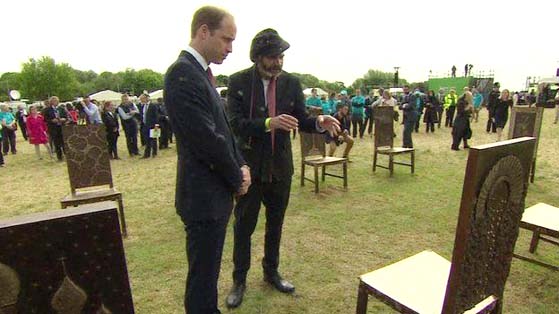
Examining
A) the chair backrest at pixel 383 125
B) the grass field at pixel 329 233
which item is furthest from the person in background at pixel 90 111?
the chair backrest at pixel 383 125

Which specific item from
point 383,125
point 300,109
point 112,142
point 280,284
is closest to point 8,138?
point 112,142

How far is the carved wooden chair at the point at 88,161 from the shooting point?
12.4 feet

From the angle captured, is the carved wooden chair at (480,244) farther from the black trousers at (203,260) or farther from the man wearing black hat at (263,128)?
the man wearing black hat at (263,128)

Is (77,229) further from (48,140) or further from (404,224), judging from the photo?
(48,140)

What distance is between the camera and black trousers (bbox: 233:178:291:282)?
8.07ft

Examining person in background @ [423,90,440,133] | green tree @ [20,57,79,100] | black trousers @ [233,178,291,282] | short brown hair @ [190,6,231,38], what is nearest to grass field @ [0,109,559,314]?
black trousers @ [233,178,291,282]

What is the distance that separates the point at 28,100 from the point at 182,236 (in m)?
57.3

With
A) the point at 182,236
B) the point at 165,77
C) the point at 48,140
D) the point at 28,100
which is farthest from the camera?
the point at 28,100

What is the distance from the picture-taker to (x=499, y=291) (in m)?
1.61

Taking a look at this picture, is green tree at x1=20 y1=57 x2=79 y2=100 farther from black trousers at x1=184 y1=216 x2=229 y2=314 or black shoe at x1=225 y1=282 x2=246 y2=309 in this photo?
black trousers at x1=184 y1=216 x2=229 y2=314

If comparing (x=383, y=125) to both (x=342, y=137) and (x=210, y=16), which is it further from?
(x=210, y=16)

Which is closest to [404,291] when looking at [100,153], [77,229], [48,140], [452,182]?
[77,229]

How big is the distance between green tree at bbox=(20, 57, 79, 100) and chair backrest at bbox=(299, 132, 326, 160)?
5459 centimetres

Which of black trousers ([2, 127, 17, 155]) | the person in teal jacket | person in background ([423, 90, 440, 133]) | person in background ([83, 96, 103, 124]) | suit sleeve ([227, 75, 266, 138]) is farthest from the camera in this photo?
person in background ([423, 90, 440, 133])
